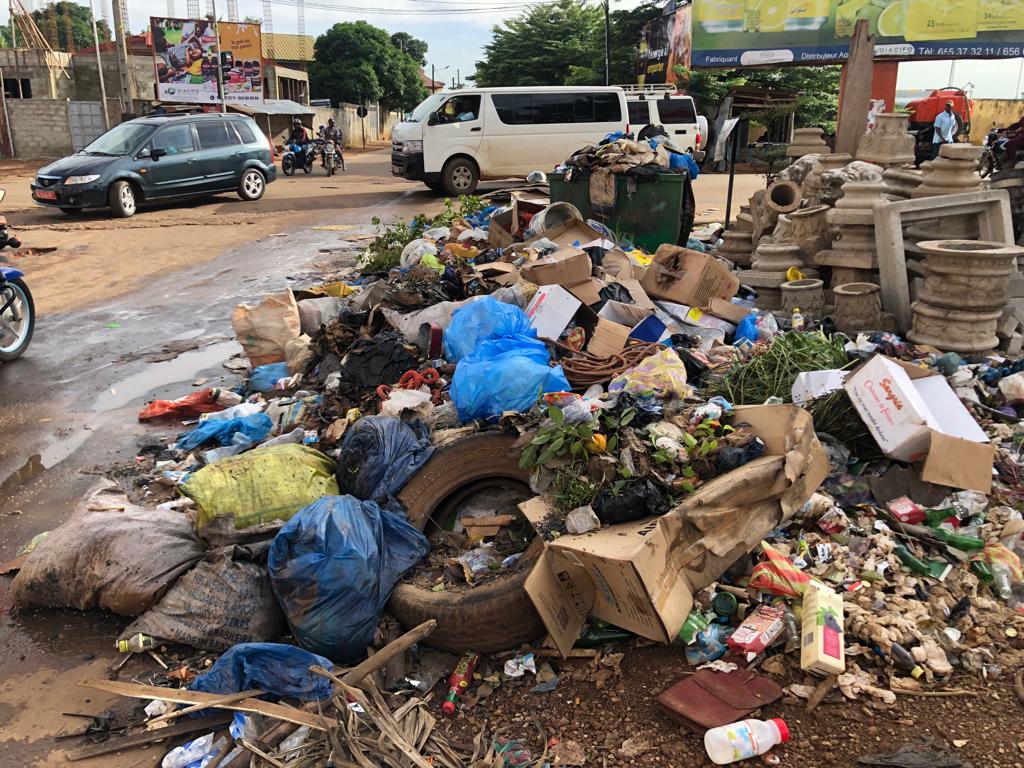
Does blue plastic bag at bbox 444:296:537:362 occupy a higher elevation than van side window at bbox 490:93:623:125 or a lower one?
lower

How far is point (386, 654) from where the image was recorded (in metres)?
2.95

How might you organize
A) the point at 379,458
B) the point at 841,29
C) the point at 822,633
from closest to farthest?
1. the point at 822,633
2. the point at 379,458
3. the point at 841,29

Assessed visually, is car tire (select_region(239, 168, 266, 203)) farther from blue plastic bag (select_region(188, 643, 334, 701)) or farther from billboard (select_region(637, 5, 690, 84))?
billboard (select_region(637, 5, 690, 84))

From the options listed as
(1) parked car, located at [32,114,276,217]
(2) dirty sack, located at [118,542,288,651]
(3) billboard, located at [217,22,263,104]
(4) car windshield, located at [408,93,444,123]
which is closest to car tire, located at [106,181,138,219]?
(1) parked car, located at [32,114,276,217]

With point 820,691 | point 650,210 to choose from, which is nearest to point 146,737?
point 820,691

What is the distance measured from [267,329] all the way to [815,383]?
4.15 m

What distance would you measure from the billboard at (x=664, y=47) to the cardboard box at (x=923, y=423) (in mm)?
25303

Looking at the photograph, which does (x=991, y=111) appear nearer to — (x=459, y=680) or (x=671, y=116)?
(x=671, y=116)

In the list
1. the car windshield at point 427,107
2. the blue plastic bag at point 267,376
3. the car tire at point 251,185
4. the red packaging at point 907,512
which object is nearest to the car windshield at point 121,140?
the car tire at point 251,185

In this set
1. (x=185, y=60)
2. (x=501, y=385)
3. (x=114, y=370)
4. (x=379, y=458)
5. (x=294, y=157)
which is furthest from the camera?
(x=185, y=60)

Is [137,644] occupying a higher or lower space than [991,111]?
lower

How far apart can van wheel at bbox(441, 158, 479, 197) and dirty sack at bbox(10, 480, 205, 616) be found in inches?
504

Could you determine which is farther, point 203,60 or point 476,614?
point 203,60

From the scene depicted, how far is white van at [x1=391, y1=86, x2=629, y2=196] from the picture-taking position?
1523 centimetres
